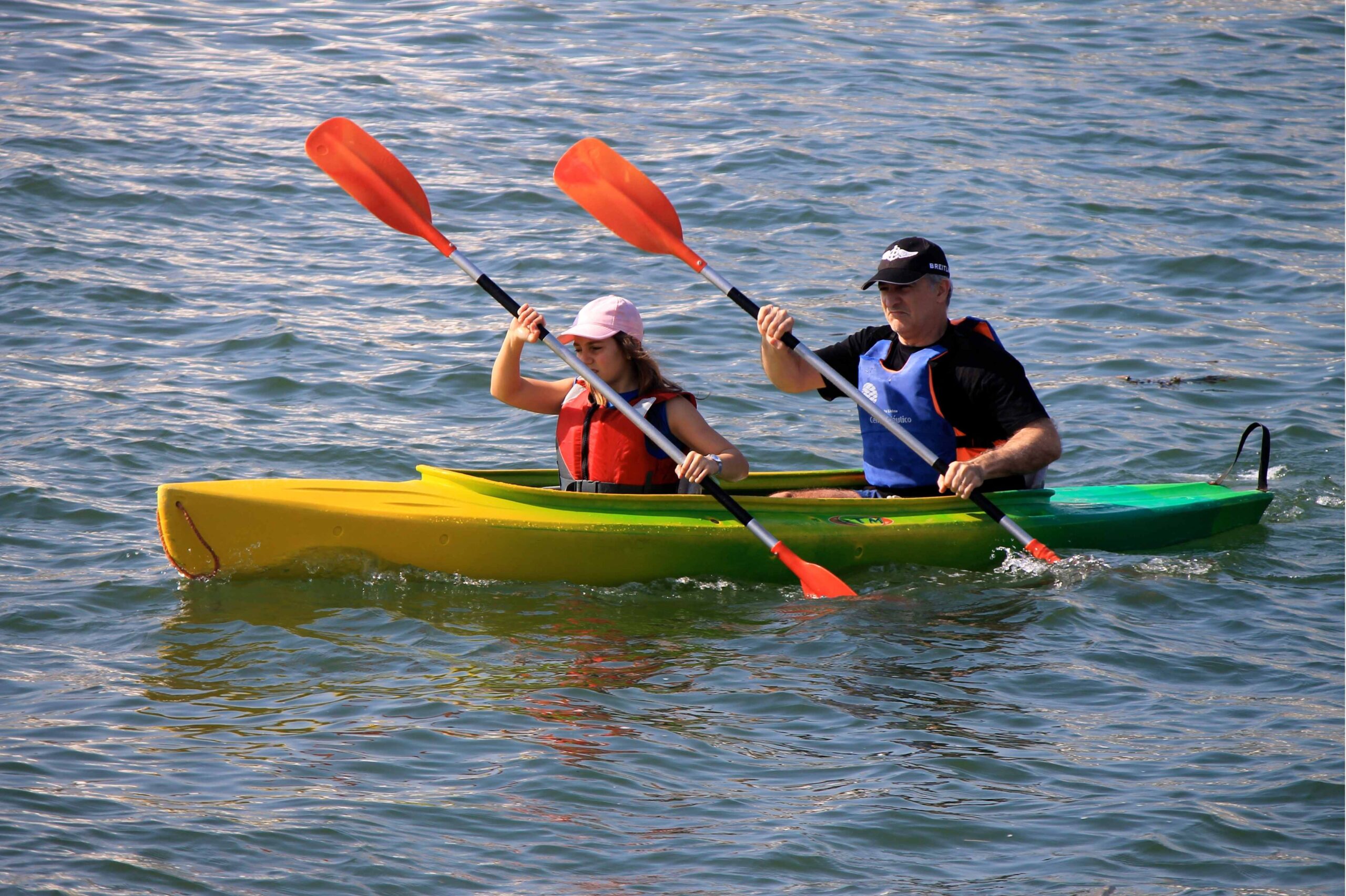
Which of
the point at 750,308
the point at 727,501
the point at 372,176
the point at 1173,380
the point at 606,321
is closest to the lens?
the point at 606,321

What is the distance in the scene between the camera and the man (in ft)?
16.6

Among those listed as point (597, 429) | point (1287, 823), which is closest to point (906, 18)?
point (597, 429)

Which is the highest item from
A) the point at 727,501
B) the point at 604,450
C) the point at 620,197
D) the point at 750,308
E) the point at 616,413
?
the point at 620,197

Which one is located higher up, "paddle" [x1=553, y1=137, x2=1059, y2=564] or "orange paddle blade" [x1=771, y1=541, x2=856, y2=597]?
"paddle" [x1=553, y1=137, x2=1059, y2=564]

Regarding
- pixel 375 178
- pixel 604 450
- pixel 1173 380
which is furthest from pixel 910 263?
pixel 1173 380

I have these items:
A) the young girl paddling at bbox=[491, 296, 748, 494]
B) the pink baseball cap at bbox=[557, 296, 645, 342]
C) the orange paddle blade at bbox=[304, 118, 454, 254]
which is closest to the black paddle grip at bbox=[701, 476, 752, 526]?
the young girl paddling at bbox=[491, 296, 748, 494]

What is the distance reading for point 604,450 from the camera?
5.09 m

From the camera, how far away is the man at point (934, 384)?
507cm

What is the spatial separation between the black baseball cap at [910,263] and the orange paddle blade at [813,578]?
0.98 m

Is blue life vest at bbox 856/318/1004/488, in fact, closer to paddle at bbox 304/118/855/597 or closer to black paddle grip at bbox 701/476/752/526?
black paddle grip at bbox 701/476/752/526

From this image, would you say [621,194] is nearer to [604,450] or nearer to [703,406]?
[604,450]

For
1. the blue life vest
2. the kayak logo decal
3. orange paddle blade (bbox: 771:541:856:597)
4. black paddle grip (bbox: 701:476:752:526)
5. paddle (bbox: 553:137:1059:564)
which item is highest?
paddle (bbox: 553:137:1059:564)

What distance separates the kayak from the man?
0.19 m

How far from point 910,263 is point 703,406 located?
7.88 feet
